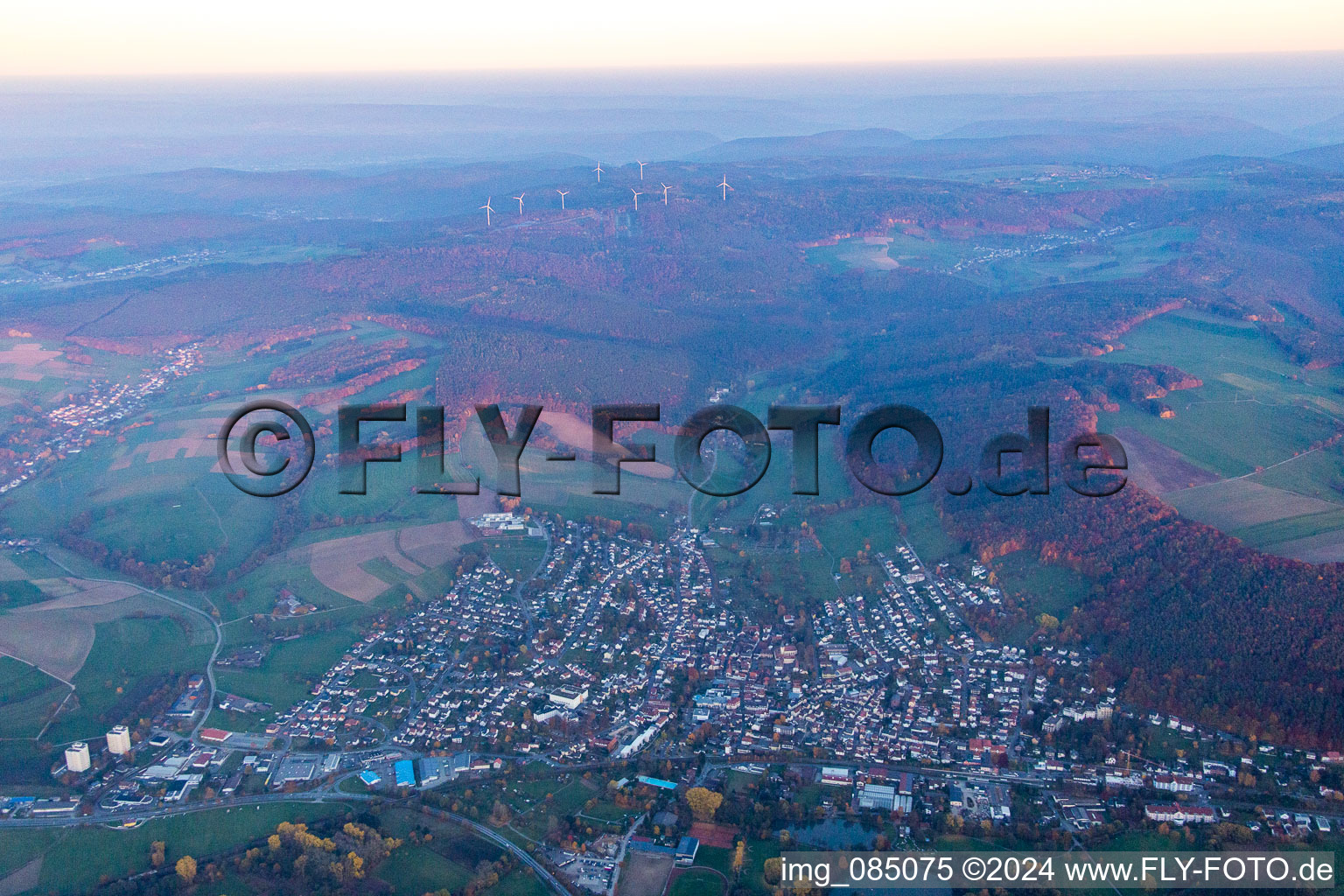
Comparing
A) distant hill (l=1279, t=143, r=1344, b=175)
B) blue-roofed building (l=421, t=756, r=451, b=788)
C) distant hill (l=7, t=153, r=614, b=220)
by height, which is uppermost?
distant hill (l=1279, t=143, r=1344, b=175)

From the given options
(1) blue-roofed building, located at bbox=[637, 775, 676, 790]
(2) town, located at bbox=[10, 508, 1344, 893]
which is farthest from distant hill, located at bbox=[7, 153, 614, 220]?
(1) blue-roofed building, located at bbox=[637, 775, 676, 790]

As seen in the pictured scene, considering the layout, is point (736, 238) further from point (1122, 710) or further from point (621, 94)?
point (621, 94)

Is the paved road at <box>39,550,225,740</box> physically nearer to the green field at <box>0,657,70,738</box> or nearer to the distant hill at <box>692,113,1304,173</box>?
the green field at <box>0,657,70,738</box>

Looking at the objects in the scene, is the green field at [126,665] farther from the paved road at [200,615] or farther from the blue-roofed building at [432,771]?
the blue-roofed building at [432,771]

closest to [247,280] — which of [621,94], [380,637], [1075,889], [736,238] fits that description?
[736,238]

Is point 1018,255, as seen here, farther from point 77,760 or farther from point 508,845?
point 77,760

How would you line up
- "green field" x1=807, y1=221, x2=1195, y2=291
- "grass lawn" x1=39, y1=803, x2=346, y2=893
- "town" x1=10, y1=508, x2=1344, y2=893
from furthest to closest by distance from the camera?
1. "green field" x1=807, y1=221, x2=1195, y2=291
2. "town" x1=10, y1=508, x2=1344, y2=893
3. "grass lawn" x1=39, y1=803, x2=346, y2=893
